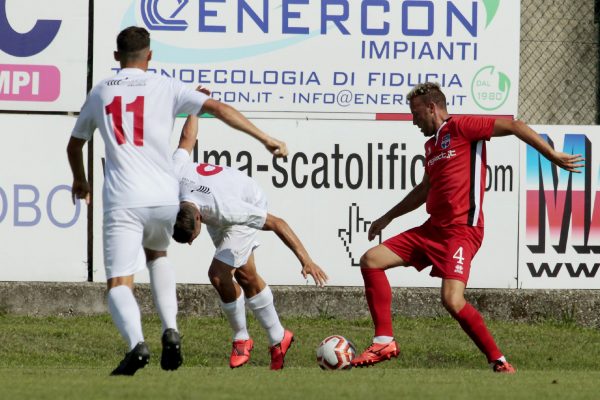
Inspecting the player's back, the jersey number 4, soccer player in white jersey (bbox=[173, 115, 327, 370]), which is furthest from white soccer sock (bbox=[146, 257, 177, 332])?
soccer player in white jersey (bbox=[173, 115, 327, 370])

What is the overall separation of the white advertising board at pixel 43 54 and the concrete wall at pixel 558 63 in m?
4.32

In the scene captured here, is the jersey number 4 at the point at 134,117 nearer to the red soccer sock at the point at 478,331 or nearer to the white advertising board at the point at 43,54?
the red soccer sock at the point at 478,331

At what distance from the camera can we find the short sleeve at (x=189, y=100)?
8086 millimetres

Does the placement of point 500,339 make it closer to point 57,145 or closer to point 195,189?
point 195,189

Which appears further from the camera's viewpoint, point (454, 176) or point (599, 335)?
point (599, 335)

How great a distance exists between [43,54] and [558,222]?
494 cm

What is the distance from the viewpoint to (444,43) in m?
13.3

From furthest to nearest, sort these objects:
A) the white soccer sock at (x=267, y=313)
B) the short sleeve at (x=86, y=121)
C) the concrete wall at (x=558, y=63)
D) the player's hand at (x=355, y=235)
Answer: the concrete wall at (x=558, y=63) → the player's hand at (x=355, y=235) → the white soccer sock at (x=267, y=313) → the short sleeve at (x=86, y=121)

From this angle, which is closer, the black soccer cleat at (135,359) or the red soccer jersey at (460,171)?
the black soccer cleat at (135,359)

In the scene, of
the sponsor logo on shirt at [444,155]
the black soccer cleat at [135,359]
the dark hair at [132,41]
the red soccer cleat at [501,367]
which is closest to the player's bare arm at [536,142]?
the sponsor logo on shirt at [444,155]

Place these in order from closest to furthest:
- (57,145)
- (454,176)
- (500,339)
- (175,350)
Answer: (175,350), (454,176), (500,339), (57,145)

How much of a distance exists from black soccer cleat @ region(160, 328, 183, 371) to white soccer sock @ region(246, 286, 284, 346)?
229 cm

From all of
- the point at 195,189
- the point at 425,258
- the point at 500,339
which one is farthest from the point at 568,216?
the point at 195,189

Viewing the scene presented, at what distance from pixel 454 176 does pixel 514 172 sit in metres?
3.36
